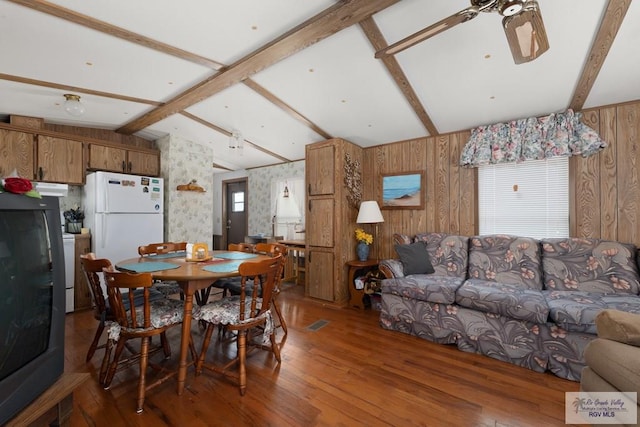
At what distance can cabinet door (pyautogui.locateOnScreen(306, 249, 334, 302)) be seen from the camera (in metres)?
3.63

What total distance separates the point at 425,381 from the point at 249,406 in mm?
1228

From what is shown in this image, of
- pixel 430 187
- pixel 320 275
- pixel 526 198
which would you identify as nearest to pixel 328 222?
pixel 320 275

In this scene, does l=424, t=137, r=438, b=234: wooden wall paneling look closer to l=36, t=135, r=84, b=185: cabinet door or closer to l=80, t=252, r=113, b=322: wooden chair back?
l=80, t=252, r=113, b=322: wooden chair back

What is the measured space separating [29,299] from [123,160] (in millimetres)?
3654

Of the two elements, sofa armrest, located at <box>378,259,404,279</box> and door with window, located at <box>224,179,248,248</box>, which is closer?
sofa armrest, located at <box>378,259,404,279</box>

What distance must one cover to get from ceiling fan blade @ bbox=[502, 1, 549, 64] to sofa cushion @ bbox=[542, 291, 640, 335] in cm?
177

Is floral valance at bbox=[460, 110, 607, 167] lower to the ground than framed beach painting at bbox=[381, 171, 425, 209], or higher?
higher

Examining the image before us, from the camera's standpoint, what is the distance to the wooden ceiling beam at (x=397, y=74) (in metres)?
1.99

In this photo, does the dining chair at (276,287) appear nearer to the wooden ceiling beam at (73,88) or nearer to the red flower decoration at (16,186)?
the red flower decoration at (16,186)

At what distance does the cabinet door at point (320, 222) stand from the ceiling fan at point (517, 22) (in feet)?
7.85

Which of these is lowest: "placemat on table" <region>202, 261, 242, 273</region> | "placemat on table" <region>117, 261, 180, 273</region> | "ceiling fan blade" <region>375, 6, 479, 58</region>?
"placemat on table" <region>202, 261, 242, 273</region>

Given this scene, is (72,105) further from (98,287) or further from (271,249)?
(271,249)

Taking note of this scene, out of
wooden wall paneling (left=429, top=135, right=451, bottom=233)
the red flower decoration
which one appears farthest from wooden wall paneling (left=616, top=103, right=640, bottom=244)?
the red flower decoration

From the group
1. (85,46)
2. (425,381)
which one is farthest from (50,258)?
(425,381)
